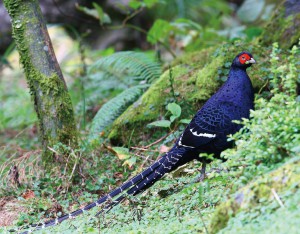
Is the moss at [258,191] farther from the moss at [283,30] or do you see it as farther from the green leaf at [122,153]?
the moss at [283,30]

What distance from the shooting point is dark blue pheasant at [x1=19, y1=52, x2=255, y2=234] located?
17.2ft

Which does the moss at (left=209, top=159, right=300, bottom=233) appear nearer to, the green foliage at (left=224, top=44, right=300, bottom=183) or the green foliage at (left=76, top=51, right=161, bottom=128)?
the green foliage at (left=224, top=44, right=300, bottom=183)

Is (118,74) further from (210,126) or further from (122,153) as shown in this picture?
(210,126)

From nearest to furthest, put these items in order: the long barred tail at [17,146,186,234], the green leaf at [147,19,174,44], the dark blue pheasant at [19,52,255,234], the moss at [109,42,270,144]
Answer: the long barred tail at [17,146,186,234]
the dark blue pheasant at [19,52,255,234]
the moss at [109,42,270,144]
the green leaf at [147,19,174,44]

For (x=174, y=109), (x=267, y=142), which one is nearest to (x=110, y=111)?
(x=174, y=109)

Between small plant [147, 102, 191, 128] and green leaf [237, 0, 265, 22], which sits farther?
green leaf [237, 0, 265, 22]

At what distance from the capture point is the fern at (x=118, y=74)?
7785 mm

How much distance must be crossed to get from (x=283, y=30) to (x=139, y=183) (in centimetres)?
321

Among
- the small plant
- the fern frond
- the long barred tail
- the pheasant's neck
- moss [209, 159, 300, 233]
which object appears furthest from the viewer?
the fern frond

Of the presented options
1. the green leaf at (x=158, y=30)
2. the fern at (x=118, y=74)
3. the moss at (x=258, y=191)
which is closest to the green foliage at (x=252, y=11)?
the green leaf at (x=158, y=30)

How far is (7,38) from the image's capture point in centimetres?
1156

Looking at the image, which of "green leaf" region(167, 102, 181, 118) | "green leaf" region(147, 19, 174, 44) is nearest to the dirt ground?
"green leaf" region(167, 102, 181, 118)

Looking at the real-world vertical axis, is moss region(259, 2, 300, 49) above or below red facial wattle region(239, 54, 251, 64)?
below

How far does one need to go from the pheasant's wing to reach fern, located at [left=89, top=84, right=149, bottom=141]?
1860 mm
